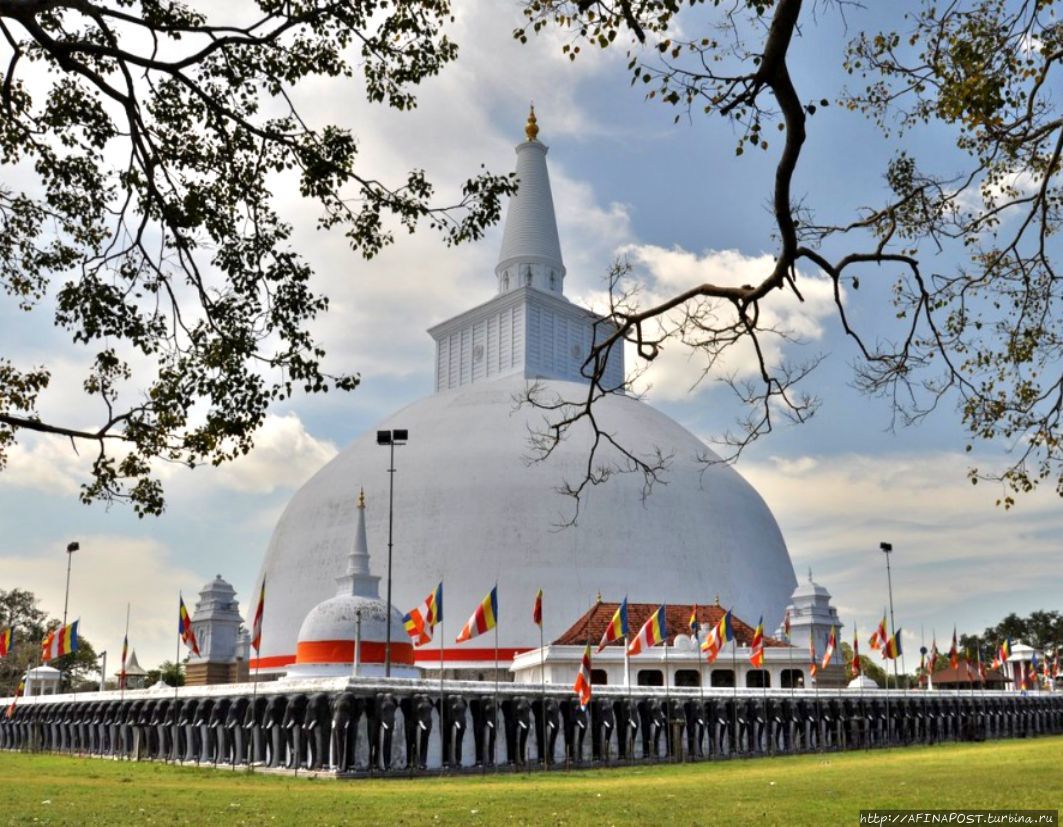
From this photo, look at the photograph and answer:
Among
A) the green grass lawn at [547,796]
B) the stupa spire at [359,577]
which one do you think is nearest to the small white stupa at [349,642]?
the stupa spire at [359,577]

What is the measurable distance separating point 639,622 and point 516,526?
7.88 m

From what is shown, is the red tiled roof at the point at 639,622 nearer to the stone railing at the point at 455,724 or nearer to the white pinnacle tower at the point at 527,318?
the stone railing at the point at 455,724

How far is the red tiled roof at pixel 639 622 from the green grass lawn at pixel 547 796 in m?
17.4

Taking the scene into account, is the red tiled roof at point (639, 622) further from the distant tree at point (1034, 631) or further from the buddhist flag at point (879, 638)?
the distant tree at point (1034, 631)

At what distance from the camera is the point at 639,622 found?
4728 cm

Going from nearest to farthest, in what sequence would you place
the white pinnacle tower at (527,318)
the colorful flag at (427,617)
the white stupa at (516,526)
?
1. the colorful flag at (427,617)
2. the white stupa at (516,526)
3. the white pinnacle tower at (527,318)

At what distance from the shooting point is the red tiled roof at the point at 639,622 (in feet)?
152

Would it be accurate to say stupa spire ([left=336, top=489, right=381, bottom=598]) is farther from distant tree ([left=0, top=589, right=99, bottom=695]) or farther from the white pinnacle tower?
distant tree ([left=0, top=589, right=99, bottom=695])

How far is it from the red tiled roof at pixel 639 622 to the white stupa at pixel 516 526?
2082mm

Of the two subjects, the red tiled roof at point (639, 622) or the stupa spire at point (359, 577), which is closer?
the stupa spire at point (359, 577)

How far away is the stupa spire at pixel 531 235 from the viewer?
65.6 metres

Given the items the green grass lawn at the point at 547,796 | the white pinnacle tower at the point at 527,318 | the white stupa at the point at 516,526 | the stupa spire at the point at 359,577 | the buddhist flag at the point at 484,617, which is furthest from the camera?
the white pinnacle tower at the point at 527,318

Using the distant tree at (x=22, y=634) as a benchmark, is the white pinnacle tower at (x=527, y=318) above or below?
above

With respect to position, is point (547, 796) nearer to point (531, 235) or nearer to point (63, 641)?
point (63, 641)
